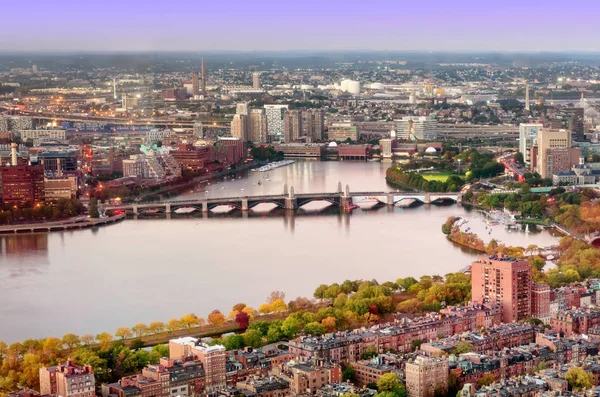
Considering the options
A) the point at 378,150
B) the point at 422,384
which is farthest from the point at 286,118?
the point at 422,384

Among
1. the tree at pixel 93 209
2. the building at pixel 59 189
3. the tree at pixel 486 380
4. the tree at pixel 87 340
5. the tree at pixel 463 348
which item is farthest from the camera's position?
the building at pixel 59 189

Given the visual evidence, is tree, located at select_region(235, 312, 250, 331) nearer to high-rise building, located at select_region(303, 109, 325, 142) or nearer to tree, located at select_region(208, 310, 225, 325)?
tree, located at select_region(208, 310, 225, 325)

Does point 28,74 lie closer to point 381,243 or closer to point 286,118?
point 286,118

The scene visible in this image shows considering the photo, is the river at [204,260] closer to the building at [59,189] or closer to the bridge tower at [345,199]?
the bridge tower at [345,199]

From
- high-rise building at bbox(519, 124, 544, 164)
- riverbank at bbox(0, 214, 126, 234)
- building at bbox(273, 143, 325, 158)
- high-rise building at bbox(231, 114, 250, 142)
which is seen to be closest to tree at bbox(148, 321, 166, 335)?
riverbank at bbox(0, 214, 126, 234)

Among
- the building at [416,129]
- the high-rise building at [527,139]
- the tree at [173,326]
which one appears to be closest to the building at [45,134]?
the building at [416,129]

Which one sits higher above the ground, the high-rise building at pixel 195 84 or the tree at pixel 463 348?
the high-rise building at pixel 195 84

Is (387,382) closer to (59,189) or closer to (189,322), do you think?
(189,322)
